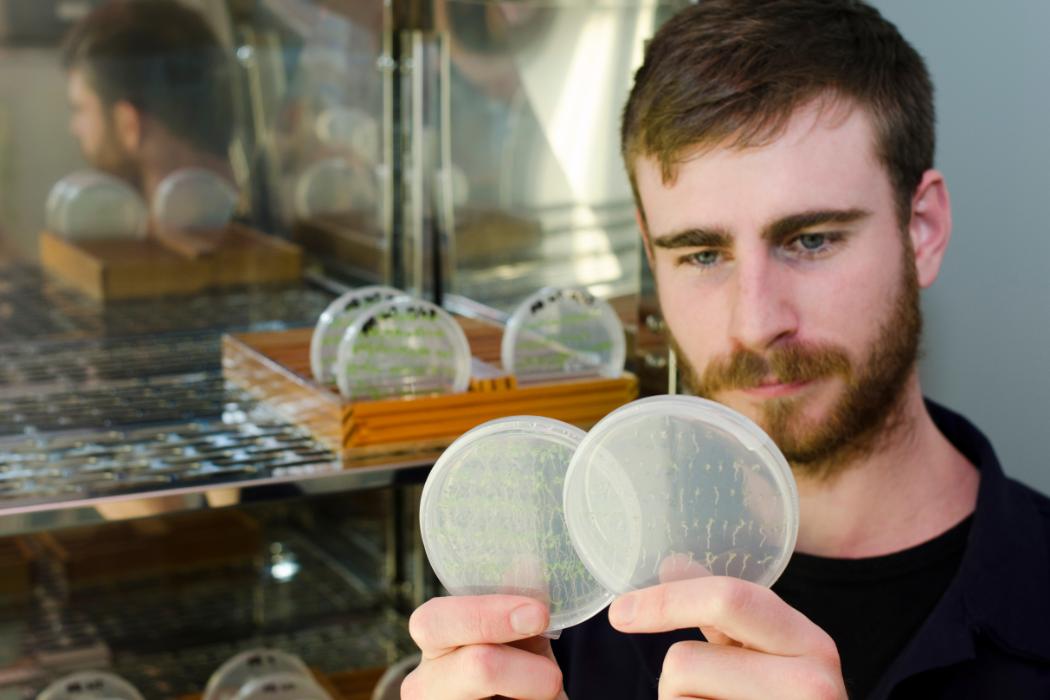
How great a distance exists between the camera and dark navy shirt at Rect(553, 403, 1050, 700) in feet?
4.09

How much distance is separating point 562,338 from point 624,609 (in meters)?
0.82

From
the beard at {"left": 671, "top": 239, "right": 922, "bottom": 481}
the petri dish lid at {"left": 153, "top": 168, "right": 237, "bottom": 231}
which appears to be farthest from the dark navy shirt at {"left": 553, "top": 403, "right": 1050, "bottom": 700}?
the petri dish lid at {"left": 153, "top": 168, "right": 237, "bottom": 231}

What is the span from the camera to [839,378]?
129 centimetres

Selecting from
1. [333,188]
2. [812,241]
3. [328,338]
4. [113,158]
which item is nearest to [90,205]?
[113,158]

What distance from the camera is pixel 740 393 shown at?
1298 millimetres

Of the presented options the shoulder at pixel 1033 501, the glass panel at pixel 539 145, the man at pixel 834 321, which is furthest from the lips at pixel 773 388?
the glass panel at pixel 539 145

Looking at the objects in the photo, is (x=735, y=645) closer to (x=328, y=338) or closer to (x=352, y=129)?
(x=328, y=338)

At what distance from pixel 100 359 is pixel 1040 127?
122 cm

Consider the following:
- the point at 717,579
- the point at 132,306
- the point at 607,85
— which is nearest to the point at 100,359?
the point at 132,306

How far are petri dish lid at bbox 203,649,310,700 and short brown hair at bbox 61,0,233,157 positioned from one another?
2.46 ft

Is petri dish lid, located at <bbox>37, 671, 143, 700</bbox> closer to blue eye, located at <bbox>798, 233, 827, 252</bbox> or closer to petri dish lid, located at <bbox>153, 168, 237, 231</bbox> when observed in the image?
petri dish lid, located at <bbox>153, 168, 237, 231</bbox>

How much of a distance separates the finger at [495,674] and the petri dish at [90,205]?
3.81 ft

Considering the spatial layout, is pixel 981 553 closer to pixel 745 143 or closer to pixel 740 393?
pixel 740 393

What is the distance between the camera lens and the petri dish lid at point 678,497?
90 cm
